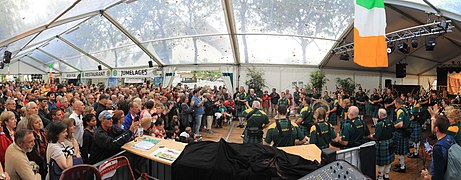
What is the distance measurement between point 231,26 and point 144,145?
8794 millimetres

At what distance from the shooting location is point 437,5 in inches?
254

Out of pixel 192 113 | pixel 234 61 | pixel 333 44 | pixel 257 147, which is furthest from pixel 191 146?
pixel 234 61

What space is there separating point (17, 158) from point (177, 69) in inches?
541

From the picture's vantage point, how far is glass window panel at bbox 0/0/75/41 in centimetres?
571

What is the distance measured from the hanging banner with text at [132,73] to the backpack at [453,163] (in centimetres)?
1552

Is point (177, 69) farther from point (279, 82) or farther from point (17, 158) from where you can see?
point (17, 158)

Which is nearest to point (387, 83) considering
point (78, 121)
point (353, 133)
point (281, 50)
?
point (281, 50)

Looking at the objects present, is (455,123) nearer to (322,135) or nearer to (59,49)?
(322,135)

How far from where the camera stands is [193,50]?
14.1 meters

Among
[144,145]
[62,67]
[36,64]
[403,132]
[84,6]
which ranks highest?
[84,6]

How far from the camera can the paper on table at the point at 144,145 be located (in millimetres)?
3503

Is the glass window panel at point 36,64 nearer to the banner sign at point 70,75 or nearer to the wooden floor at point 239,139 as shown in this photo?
the banner sign at point 70,75

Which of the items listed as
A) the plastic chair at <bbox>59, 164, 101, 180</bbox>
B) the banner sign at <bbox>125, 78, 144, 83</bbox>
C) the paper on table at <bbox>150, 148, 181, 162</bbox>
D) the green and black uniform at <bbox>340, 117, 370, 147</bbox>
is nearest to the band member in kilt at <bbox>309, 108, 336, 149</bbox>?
the green and black uniform at <bbox>340, 117, 370, 147</bbox>

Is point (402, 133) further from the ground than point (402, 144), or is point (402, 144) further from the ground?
point (402, 133)
